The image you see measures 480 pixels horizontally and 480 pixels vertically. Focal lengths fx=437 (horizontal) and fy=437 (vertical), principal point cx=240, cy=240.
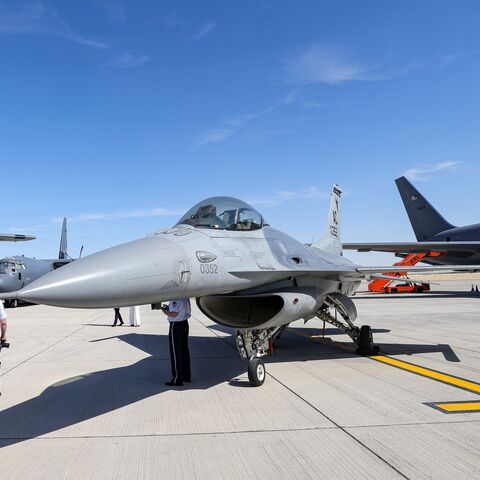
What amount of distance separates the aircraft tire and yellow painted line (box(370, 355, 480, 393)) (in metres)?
2.57

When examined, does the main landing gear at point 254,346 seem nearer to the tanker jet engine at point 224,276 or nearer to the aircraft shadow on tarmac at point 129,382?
the tanker jet engine at point 224,276

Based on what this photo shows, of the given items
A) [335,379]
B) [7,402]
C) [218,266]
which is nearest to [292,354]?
[335,379]

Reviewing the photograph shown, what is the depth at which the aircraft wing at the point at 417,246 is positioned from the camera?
2653 cm

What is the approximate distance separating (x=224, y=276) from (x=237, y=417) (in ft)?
5.25

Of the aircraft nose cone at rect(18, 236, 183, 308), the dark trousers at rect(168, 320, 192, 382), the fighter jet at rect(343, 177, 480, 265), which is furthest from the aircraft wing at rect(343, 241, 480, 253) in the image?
the aircraft nose cone at rect(18, 236, 183, 308)

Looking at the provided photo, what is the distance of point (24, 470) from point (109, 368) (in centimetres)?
419

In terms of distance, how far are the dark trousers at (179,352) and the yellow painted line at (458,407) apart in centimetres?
337

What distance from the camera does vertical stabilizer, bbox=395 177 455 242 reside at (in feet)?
110

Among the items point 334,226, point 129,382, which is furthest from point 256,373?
point 334,226

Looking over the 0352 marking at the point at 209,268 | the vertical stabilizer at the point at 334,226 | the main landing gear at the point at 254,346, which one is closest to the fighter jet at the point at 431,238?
the vertical stabilizer at the point at 334,226

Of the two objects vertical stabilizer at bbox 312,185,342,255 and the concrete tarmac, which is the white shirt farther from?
vertical stabilizer at bbox 312,185,342,255

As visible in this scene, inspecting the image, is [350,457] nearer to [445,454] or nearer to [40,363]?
[445,454]

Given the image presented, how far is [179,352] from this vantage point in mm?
6332

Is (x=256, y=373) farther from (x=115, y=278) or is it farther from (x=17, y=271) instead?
(x=17, y=271)
